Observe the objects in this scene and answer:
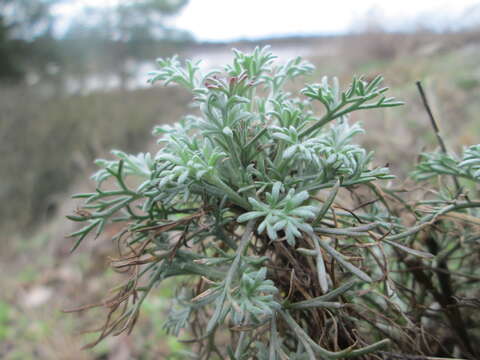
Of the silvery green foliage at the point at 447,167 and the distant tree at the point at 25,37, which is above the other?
the distant tree at the point at 25,37

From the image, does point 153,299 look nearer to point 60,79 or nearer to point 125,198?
point 125,198

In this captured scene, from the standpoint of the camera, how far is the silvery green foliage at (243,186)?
534 millimetres

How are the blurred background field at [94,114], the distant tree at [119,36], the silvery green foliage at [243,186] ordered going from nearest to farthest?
1. the silvery green foliage at [243,186]
2. the blurred background field at [94,114]
3. the distant tree at [119,36]

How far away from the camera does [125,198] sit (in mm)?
670

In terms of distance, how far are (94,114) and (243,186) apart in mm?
6288

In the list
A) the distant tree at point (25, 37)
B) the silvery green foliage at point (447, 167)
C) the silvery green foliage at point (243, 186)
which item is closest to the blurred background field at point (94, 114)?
the distant tree at point (25, 37)

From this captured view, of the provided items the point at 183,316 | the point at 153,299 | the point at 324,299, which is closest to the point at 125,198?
the point at 183,316

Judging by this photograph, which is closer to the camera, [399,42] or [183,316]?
[183,316]

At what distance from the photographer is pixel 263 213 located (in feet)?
1.73

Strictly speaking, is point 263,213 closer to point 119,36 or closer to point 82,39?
point 82,39

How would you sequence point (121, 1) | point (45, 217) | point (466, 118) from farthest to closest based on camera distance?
point (121, 1)
point (45, 217)
point (466, 118)

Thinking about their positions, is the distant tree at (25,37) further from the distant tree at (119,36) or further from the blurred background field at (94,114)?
the distant tree at (119,36)

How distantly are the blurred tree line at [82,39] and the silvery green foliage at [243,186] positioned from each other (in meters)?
7.47

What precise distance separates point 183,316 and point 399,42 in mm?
6800
